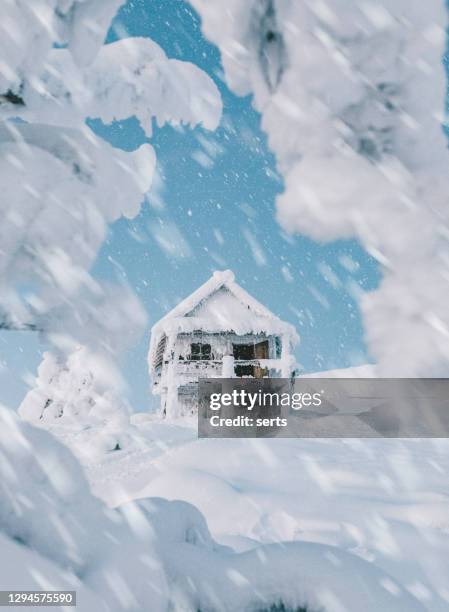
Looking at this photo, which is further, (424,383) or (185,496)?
(424,383)

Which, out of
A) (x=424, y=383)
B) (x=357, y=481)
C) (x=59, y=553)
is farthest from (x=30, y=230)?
(x=424, y=383)

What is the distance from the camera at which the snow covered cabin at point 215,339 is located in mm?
16734

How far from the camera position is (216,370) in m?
17.5

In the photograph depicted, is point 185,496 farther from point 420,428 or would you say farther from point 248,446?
point 420,428

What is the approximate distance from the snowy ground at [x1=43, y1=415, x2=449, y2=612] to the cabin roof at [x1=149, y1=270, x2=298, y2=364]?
6914 mm

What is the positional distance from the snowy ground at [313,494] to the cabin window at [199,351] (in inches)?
323

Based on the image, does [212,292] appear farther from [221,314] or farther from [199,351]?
[199,351]

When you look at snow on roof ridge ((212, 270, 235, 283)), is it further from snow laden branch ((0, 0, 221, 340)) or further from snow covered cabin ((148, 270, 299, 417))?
snow laden branch ((0, 0, 221, 340))

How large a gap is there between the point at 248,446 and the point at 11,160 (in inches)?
318

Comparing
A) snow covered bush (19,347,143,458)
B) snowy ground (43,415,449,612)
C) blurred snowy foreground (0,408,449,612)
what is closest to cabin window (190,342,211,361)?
snow covered bush (19,347,143,458)

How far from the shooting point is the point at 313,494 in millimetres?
5984

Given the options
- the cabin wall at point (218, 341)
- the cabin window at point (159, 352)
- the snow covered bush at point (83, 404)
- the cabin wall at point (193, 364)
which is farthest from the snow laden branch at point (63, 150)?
the cabin window at point (159, 352)

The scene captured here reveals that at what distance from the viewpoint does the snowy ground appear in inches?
162

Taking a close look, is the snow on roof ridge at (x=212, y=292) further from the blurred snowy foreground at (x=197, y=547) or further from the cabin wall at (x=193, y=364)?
the blurred snowy foreground at (x=197, y=547)
